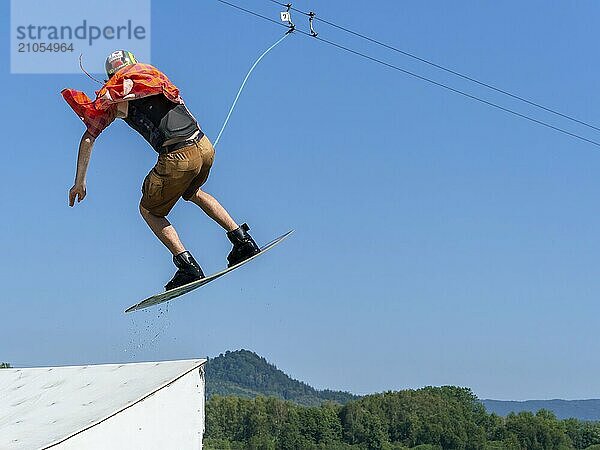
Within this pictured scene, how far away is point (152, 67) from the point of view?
28.1 feet

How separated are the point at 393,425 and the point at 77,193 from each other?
349 feet

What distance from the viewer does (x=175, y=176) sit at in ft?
29.3

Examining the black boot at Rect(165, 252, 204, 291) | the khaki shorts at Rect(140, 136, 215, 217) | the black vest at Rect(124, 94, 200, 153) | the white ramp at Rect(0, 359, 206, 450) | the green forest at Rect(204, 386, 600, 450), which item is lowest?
the white ramp at Rect(0, 359, 206, 450)

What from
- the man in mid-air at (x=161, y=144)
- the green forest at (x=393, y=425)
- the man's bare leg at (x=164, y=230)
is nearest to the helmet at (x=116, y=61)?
the man in mid-air at (x=161, y=144)

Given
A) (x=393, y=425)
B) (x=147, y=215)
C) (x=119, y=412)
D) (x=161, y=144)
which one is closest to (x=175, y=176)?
(x=161, y=144)

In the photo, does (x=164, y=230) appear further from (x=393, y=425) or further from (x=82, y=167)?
(x=393, y=425)

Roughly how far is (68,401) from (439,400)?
114 m

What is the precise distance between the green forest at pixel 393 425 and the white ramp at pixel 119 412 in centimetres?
8791

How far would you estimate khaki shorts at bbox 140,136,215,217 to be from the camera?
8875 mm

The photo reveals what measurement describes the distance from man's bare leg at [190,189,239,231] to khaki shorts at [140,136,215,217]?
12cm

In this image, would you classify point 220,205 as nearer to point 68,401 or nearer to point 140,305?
point 140,305

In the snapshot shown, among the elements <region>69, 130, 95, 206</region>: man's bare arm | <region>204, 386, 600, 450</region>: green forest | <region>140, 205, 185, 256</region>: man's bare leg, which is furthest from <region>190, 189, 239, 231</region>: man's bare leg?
<region>204, 386, 600, 450</region>: green forest

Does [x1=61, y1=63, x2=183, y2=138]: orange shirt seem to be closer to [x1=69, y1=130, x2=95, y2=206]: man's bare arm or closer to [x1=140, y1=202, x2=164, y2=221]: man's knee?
[x1=69, y1=130, x2=95, y2=206]: man's bare arm

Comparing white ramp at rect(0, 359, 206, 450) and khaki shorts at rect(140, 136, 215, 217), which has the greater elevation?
khaki shorts at rect(140, 136, 215, 217)
